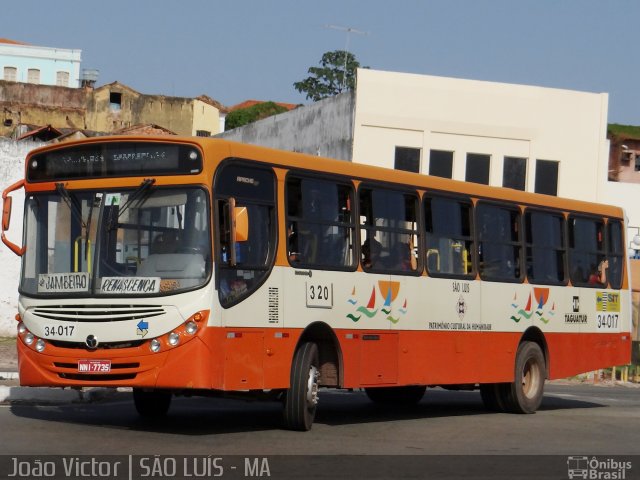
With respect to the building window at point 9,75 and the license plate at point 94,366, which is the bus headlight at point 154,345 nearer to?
the license plate at point 94,366

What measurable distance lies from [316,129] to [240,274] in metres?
29.8

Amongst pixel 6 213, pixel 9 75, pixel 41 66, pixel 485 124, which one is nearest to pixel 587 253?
pixel 6 213

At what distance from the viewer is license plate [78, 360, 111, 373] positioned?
41.2 feet

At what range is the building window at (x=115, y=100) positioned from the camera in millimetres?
82000

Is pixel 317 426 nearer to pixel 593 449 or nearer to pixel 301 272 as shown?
pixel 301 272

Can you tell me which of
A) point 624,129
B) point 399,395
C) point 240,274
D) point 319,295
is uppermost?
point 624,129

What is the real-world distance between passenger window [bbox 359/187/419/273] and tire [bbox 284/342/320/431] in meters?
1.57

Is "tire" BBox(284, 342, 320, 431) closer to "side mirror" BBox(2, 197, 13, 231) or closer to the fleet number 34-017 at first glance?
the fleet number 34-017

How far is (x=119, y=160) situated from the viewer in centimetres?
1307

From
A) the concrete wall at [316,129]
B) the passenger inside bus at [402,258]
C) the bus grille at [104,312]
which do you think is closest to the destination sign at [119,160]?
the bus grille at [104,312]

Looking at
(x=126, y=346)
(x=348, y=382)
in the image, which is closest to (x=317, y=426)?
(x=348, y=382)

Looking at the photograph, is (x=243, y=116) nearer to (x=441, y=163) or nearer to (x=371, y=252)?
(x=441, y=163)

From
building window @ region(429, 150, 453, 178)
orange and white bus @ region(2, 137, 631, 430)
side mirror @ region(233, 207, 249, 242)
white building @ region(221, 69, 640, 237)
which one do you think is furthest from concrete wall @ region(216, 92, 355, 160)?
side mirror @ region(233, 207, 249, 242)

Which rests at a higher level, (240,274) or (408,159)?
(408,159)
